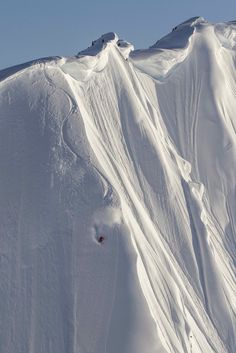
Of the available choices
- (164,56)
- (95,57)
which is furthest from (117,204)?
(164,56)

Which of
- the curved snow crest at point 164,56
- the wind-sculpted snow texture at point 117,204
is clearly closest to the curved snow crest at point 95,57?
the wind-sculpted snow texture at point 117,204

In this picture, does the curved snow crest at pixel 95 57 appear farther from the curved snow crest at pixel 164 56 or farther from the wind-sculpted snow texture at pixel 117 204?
the curved snow crest at pixel 164 56

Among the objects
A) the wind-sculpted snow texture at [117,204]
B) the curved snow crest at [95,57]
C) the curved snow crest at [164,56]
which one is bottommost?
the wind-sculpted snow texture at [117,204]

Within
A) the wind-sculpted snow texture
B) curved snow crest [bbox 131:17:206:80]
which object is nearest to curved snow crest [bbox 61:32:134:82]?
the wind-sculpted snow texture

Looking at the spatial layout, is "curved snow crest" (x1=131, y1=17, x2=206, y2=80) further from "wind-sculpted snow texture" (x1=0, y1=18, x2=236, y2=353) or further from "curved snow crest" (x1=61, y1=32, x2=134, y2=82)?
"curved snow crest" (x1=61, y1=32, x2=134, y2=82)

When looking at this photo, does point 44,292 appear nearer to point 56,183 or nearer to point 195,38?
point 56,183

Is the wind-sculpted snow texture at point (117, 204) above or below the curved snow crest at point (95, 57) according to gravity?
below

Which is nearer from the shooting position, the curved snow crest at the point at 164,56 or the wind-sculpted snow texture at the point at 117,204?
the wind-sculpted snow texture at the point at 117,204

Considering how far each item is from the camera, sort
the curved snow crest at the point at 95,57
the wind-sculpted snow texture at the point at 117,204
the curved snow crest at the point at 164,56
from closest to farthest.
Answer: the wind-sculpted snow texture at the point at 117,204 < the curved snow crest at the point at 95,57 < the curved snow crest at the point at 164,56
